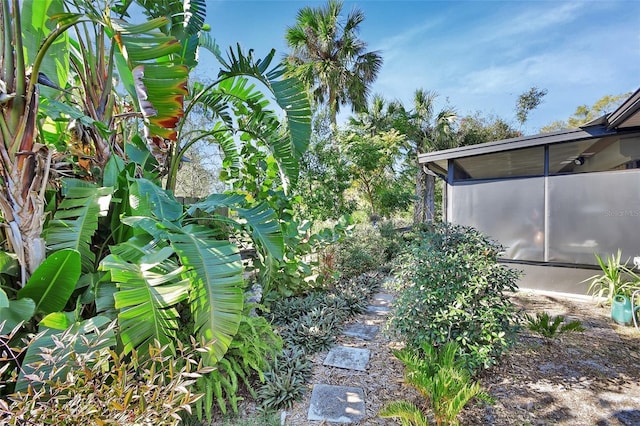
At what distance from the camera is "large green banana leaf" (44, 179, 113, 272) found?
1.97m

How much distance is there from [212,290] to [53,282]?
949 millimetres

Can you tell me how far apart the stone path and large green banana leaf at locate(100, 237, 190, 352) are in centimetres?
129

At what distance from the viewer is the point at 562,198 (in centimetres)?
507

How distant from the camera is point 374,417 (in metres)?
2.10

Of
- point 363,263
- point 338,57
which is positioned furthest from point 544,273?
point 338,57

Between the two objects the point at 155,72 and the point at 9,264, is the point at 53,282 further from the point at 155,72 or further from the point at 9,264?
the point at 155,72

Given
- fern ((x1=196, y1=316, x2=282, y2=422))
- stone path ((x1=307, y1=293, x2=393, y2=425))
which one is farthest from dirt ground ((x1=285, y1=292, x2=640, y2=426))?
fern ((x1=196, y1=316, x2=282, y2=422))

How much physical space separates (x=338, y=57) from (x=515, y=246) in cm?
911

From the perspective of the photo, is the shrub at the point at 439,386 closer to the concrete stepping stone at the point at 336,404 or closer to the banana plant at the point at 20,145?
the concrete stepping stone at the point at 336,404

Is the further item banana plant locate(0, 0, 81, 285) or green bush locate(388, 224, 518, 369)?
green bush locate(388, 224, 518, 369)

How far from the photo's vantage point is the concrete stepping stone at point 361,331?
3393mm

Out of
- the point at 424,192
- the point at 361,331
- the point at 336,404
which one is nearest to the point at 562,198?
the point at 361,331

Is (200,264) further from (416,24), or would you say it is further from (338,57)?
(338,57)

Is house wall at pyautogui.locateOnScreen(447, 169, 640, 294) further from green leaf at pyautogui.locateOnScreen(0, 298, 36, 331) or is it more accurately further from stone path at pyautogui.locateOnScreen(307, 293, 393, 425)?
green leaf at pyautogui.locateOnScreen(0, 298, 36, 331)
